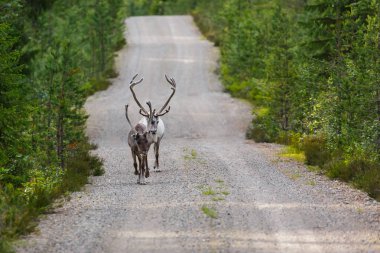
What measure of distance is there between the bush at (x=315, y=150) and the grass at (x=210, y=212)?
22.2ft

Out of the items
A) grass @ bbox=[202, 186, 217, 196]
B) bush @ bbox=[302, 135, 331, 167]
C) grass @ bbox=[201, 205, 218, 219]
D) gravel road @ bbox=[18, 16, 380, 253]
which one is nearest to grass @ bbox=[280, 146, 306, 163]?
A: bush @ bbox=[302, 135, 331, 167]

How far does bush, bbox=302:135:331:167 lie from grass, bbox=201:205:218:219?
6.76 m

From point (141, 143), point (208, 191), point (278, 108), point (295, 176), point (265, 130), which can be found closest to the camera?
point (208, 191)

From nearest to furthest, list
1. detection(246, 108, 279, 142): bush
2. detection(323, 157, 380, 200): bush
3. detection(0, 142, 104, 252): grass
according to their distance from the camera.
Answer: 1. detection(0, 142, 104, 252): grass
2. detection(323, 157, 380, 200): bush
3. detection(246, 108, 279, 142): bush

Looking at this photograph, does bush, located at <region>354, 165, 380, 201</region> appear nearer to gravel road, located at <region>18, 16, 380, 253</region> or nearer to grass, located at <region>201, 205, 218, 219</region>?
gravel road, located at <region>18, 16, 380, 253</region>

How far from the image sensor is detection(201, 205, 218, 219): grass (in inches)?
463

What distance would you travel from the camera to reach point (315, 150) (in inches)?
786

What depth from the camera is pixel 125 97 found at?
37.2 meters

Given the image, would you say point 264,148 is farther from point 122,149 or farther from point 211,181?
point 211,181

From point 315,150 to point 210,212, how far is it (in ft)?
28.3

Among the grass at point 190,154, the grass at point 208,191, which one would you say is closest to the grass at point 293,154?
the grass at point 190,154

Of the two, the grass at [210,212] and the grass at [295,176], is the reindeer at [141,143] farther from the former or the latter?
the grass at [210,212]

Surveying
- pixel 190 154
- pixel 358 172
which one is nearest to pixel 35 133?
pixel 190 154

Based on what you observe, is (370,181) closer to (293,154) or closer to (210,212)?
(210,212)
